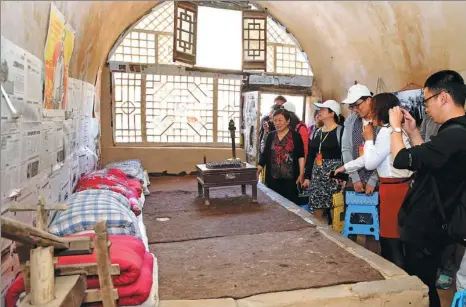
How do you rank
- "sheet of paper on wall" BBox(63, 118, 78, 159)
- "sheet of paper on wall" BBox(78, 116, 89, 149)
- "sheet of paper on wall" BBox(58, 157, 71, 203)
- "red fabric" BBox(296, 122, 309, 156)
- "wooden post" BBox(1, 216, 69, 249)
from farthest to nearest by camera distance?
"red fabric" BBox(296, 122, 309, 156)
"sheet of paper on wall" BBox(78, 116, 89, 149)
"sheet of paper on wall" BBox(63, 118, 78, 159)
"sheet of paper on wall" BBox(58, 157, 71, 203)
"wooden post" BBox(1, 216, 69, 249)

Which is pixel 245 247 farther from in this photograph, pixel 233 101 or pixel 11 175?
A: pixel 233 101

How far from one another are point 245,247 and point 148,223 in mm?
1134

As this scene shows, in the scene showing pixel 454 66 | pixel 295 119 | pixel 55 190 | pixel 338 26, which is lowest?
pixel 55 190

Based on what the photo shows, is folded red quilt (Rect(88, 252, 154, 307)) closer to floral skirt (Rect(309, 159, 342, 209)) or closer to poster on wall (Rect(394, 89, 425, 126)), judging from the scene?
floral skirt (Rect(309, 159, 342, 209))

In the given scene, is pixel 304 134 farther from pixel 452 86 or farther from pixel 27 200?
pixel 27 200

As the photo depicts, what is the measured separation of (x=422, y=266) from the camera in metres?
2.36

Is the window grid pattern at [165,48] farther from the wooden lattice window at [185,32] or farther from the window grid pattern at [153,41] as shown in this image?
the wooden lattice window at [185,32]

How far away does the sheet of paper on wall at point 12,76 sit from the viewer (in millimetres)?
1685

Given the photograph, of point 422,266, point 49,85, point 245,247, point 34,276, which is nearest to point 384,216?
point 422,266

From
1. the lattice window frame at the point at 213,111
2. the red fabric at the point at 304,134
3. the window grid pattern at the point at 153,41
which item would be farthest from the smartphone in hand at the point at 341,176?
the lattice window frame at the point at 213,111

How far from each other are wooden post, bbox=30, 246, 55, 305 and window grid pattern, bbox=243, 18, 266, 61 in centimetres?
586

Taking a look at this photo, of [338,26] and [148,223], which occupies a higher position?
[338,26]

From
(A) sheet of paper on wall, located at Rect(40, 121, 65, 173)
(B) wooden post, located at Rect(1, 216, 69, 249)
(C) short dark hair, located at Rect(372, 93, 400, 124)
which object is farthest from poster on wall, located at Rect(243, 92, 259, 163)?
(B) wooden post, located at Rect(1, 216, 69, 249)

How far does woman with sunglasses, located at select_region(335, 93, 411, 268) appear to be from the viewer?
2854 mm
